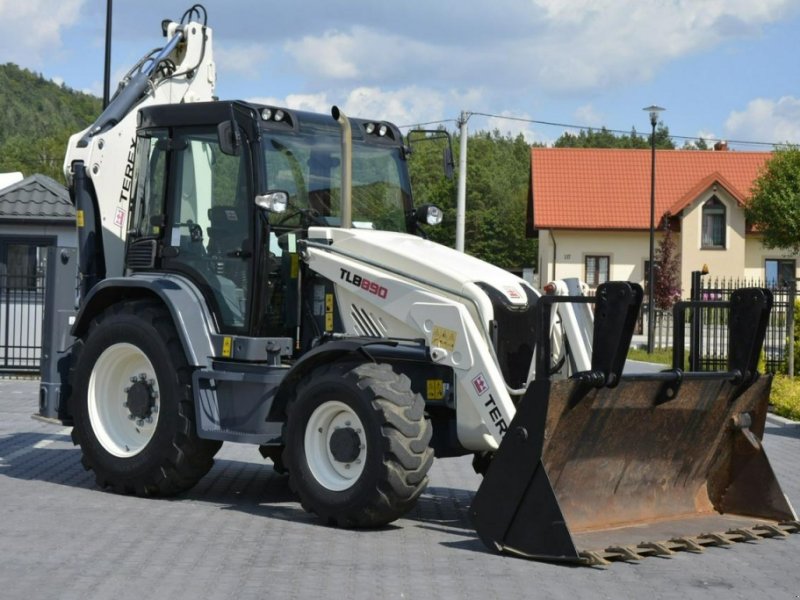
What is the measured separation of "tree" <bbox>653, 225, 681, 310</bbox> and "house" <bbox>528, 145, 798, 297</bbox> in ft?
10.4

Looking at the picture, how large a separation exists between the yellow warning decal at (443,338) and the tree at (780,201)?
160 ft

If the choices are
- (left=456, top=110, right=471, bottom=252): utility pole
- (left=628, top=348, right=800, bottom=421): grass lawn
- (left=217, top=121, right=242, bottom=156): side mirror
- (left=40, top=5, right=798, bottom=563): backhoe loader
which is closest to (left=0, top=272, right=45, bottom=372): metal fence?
(left=456, top=110, right=471, bottom=252): utility pole

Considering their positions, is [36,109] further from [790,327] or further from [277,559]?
[277,559]

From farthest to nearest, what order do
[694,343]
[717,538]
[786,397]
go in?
[786,397] → [694,343] → [717,538]

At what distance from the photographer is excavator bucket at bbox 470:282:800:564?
8547mm

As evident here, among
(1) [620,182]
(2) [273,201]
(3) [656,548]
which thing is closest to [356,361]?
(2) [273,201]

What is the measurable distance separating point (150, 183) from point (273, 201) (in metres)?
1.66

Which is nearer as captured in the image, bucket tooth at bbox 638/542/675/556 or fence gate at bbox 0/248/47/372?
bucket tooth at bbox 638/542/675/556

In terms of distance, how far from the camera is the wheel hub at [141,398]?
36.6ft

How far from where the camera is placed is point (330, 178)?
36.1 feet

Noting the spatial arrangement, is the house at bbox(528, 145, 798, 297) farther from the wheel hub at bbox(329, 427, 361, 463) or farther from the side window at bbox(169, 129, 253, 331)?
the wheel hub at bbox(329, 427, 361, 463)

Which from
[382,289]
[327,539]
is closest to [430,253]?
[382,289]

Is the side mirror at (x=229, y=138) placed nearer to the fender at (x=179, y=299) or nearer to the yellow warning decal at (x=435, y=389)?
the fender at (x=179, y=299)

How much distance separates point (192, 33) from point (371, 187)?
10.6 ft
